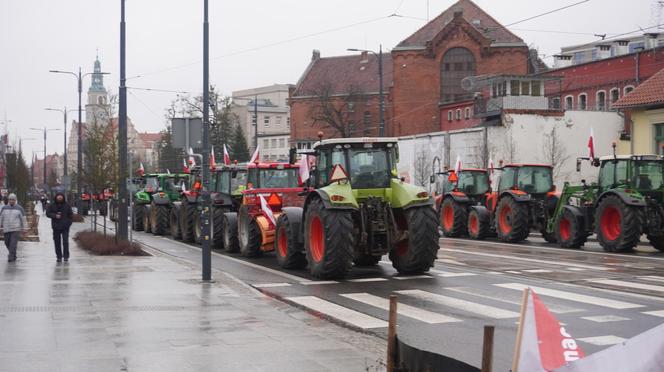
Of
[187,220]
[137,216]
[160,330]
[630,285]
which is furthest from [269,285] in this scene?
[137,216]

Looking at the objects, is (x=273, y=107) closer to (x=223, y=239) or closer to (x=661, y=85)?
(x=661, y=85)

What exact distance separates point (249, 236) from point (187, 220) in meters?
7.36

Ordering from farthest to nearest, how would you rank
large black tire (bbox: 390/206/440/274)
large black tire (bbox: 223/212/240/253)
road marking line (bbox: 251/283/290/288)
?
large black tire (bbox: 223/212/240/253) → large black tire (bbox: 390/206/440/274) → road marking line (bbox: 251/283/290/288)

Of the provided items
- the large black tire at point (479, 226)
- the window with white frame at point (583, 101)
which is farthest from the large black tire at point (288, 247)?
the window with white frame at point (583, 101)

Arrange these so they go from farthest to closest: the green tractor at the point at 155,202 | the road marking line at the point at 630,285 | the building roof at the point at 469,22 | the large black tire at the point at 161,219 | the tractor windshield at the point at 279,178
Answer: the building roof at the point at 469,22 < the green tractor at the point at 155,202 < the large black tire at the point at 161,219 < the tractor windshield at the point at 279,178 < the road marking line at the point at 630,285

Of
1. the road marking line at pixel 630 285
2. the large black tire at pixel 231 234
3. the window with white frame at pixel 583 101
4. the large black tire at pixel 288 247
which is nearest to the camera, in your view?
the road marking line at pixel 630 285

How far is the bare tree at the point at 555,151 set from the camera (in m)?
45.7

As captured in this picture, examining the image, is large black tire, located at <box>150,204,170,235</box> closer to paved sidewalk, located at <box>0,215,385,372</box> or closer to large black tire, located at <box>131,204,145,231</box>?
large black tire, located at <box>131,204,145,231</box>

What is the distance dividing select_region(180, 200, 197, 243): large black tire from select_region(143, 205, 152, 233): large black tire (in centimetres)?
706

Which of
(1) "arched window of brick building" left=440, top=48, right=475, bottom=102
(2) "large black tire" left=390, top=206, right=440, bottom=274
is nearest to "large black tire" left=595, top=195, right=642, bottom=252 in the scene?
(2) "large black tire" left=390, top=206, right=440, bottom=274

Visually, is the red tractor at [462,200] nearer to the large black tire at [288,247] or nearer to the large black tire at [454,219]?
the large black tire at [454,219]

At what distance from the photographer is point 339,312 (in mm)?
11484

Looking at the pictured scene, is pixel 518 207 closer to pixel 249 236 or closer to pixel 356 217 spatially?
pixel 249 236

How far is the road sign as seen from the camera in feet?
51.6
